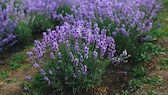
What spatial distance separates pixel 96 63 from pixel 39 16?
7.79ft

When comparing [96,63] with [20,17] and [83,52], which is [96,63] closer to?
[83,52]

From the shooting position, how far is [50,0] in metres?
5.39

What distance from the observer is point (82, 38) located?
328 centimetres

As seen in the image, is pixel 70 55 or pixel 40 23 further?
pixel 40 23

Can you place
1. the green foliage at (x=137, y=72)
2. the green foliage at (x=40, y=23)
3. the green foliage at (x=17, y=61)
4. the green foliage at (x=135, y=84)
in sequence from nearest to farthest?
1. the green foliage at (x=135, y=84)
2. the green foliage at (x=137, y=72)
3. the green foliage at (x=17, y=61)
4. the green foliage at (x=40, y=23)

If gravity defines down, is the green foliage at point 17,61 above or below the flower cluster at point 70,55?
above

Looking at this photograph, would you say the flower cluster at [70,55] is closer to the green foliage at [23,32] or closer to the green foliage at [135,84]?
the green foliage at [135,84]

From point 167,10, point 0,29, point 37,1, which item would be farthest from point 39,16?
point 167,10

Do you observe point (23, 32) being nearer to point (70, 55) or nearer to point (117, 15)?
point (117, 15)

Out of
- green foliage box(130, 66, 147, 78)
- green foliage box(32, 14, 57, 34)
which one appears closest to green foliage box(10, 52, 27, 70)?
green foliage box(32, 14, 57, 34)

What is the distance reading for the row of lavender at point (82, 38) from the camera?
3.08 metres

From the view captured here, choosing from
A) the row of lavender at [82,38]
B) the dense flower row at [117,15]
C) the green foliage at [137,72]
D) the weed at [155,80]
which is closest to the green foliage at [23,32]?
the row of lavender at [82,38]

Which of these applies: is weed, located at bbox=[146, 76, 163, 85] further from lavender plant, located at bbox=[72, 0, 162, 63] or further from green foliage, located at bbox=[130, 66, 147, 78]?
lavender plant, located at bbox=[72, 0, 162, 63]

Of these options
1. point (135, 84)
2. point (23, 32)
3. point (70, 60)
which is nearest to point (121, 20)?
point (135, 84)
